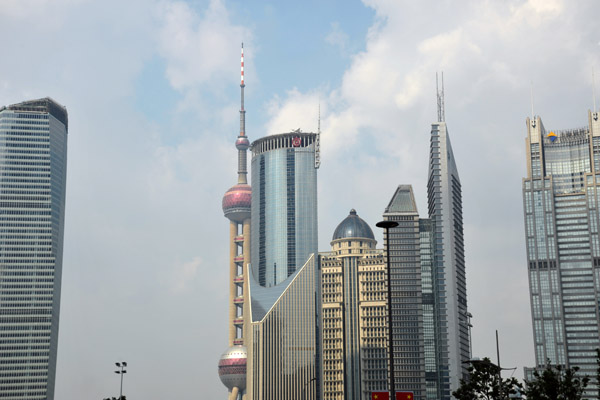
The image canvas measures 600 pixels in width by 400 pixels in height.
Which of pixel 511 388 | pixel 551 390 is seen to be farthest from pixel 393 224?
pixel 511 388

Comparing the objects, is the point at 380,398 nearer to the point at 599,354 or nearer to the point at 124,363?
the point at 599,354

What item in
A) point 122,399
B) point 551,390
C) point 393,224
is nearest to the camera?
point 393,224

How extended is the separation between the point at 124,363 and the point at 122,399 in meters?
11.4

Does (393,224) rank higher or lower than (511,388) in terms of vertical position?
higher

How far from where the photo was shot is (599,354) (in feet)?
276

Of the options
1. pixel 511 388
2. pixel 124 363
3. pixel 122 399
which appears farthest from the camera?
pixel 124 363

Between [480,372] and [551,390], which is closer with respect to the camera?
[551,390]

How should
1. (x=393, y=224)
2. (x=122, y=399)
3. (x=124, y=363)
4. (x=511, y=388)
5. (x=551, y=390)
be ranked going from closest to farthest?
1. (x=393, y=224)
2. (x=551, y=390)
3. (x=511, y=388)
4. (x=122, y=399)
5. (x=124, y=363)

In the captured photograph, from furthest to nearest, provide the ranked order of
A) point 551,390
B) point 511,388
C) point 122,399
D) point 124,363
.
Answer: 1. point 124,363
2. point 122,399
3. point 511,388
4. point 551,390

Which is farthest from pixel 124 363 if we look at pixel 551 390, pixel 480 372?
pixel 551 390

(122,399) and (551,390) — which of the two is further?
(122,399)

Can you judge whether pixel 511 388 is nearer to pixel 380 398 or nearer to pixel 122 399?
pixel 380 398

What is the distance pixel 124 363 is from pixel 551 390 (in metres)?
64.8

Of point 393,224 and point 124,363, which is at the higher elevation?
point 393,224
